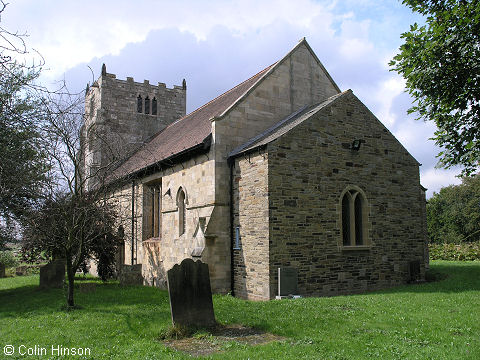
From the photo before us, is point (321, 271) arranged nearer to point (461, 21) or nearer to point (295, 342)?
point (295, 342)

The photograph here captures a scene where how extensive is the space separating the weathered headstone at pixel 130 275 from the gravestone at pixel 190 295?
33.6 ft

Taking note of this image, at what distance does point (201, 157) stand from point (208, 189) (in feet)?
4.57

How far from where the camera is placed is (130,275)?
18.6 m

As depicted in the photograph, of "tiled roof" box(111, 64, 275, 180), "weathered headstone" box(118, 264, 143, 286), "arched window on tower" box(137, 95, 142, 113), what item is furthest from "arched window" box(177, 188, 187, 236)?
"arched window on tower" box(137, 95, 142, 113)

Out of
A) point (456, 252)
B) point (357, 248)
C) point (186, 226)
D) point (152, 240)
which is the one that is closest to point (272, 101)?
point (186, 226)

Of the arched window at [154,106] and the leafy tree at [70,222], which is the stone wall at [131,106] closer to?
the arched window at [154,106]

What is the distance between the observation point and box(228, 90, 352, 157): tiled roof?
14.0m

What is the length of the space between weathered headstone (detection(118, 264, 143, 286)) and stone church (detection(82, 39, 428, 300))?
97 cm

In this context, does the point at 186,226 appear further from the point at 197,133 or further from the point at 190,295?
the point at 190,295

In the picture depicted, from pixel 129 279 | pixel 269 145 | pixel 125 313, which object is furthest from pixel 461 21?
pixel 129 279

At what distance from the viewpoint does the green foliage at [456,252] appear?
87.6ft

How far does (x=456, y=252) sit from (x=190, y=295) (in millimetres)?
24605

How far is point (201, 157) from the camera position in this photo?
52.1 feet

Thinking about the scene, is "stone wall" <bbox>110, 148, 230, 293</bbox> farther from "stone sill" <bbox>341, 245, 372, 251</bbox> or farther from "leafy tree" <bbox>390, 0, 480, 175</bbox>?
"leafy tree" <bbox>390, 0, 480, 175</bbox>
